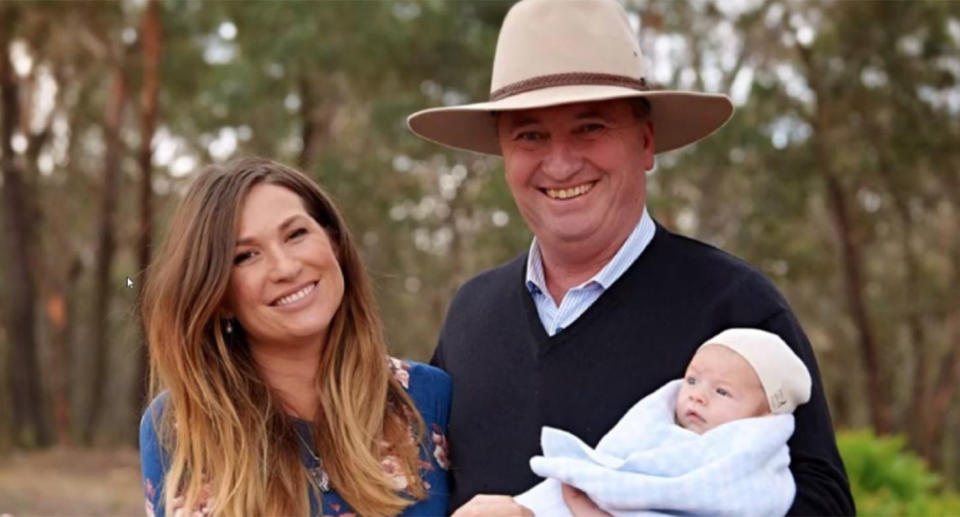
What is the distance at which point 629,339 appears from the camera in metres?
3.36

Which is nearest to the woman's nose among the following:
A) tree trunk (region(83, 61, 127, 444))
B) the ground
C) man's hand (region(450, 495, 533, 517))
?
man's hand (region(450, 495, 533, 517))

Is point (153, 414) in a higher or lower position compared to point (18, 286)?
higher

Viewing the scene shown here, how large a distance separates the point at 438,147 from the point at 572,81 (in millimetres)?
15801

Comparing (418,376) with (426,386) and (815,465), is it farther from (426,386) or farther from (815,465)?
(815,465)

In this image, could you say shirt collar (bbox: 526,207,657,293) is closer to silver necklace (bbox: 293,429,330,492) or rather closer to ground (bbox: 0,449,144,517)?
silver necklace (bbox: 293,429,330,492)

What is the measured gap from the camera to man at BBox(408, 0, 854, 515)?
3324 mm

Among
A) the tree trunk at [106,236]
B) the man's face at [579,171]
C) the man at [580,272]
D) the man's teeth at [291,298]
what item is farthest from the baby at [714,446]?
the tree trunk at [106,236]

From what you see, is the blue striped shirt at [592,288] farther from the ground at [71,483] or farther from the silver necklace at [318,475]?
the ground at [71,483]

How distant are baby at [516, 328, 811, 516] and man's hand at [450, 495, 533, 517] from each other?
88 mm

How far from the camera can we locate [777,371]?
9.50 feet

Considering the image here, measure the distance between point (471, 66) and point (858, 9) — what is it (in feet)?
20.4

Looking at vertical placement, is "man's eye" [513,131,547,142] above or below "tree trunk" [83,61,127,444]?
above

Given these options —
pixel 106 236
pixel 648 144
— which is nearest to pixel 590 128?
pixel 648 144

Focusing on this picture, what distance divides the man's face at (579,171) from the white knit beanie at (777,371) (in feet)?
2.10
